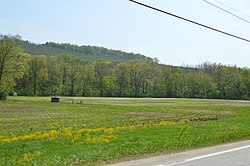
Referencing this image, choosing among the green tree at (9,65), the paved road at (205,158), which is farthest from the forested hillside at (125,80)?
the paved road at (205,158)

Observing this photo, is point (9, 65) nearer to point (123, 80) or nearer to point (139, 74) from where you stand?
point (123, 80)

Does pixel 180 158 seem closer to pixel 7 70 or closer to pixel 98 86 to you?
pixel 7 70

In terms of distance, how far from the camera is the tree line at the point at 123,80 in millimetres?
105812

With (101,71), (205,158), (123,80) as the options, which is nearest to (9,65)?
(101,71)

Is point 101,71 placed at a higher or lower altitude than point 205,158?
higher

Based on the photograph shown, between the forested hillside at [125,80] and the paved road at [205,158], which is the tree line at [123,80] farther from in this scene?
the paved road at [205,158]

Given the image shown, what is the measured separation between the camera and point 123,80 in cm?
12650

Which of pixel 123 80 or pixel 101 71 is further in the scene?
pixel 101 71

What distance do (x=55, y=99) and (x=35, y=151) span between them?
5850 cm

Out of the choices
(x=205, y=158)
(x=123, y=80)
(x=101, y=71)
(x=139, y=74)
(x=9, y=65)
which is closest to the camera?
(x=205, y=158)

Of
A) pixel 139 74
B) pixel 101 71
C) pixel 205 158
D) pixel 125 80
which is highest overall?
pixel 101 71

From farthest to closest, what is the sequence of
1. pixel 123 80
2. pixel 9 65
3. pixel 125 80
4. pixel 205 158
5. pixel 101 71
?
pixel 101 71
pixel 123 80
pixel 125 80
pixel 9 65
pixel 205 158

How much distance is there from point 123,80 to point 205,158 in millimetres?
117062

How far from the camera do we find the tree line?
347 feet
